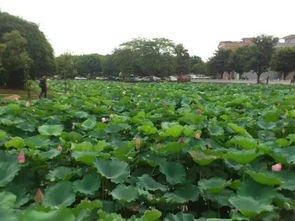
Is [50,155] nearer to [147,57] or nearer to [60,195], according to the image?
[60,195]

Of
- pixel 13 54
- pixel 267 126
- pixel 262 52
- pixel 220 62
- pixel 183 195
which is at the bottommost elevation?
pixel 220 62

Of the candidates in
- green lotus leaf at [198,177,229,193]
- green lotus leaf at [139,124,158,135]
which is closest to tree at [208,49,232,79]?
green lotus leaf at [139,124,158,135]

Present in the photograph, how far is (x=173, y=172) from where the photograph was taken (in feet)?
8.34

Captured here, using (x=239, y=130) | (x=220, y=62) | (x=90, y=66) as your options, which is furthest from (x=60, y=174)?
(x=90, y=66)

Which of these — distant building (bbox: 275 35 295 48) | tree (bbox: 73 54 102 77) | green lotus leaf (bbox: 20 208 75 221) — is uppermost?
distant building (bbox: 275 35 295 48)

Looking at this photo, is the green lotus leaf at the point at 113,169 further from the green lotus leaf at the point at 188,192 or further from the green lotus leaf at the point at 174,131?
the green lotus leaf at the point at 174,131

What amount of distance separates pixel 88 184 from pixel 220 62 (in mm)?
57130

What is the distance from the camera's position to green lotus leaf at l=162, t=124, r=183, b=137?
3.11 meters

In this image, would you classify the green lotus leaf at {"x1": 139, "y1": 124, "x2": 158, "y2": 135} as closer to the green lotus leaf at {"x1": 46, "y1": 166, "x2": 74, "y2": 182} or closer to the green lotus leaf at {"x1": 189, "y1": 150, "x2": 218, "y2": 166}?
the green lotus leaf at {"x1": 189, "y1": 150, "x2": 218, "y2": 166}

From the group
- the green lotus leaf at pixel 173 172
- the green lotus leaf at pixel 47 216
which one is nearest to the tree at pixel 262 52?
the green lotus leaf at pixel 173 172

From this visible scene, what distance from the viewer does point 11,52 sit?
19.5 m

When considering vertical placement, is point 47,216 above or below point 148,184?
above

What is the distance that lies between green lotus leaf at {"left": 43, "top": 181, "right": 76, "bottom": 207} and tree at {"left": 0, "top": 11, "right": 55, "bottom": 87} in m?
21.2

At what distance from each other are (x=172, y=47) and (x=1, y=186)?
184 feet
